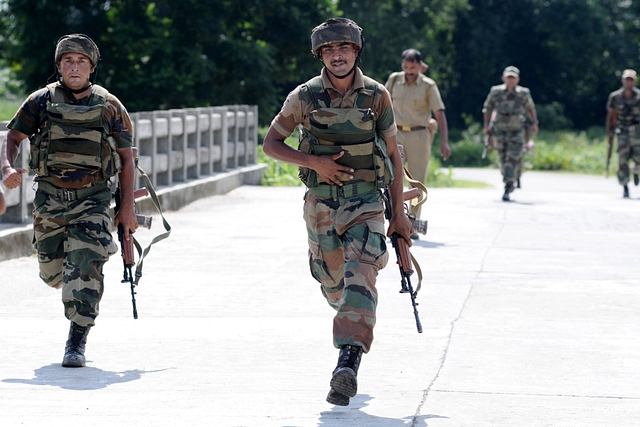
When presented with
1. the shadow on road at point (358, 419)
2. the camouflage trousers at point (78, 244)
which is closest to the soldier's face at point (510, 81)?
the camouflage trousers at point (78, 244)

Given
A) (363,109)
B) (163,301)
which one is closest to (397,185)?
(363,109)

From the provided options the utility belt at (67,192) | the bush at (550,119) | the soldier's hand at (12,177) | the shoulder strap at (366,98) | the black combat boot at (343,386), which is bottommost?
the bush at (550,119)

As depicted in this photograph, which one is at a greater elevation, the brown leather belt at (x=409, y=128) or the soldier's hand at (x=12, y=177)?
the soldier's hand at (x=12, y=177)

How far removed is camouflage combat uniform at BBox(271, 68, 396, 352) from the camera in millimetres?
5684

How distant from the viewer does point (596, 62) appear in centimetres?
5703

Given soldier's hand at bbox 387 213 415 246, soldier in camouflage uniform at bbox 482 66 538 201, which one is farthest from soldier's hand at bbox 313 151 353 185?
soldier in camouflage uniform at bbox 482 66 538 201

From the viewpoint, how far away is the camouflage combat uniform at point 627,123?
63.7 feet

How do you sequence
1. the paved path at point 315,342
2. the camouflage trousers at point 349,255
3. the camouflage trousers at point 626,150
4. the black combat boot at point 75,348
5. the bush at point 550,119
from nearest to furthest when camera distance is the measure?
the paved path at point 315,342 < the camouflage trousers at point 349,255 < the black combat boot at point 75,348 < the camouflage trousers at point 626,150 < the bush at point 550,119

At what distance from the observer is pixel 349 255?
581 centimetres

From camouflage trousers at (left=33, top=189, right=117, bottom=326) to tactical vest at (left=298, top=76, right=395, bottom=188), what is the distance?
4.50ft

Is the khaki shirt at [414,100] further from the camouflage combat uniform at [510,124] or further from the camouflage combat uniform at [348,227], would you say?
the camouflage combat uniform at [348,227]

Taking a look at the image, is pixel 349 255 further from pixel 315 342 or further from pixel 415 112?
pixel 415 112

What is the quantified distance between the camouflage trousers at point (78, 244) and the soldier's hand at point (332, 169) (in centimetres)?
145

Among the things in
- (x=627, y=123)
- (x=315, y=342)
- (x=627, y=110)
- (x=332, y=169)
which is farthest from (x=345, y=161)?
(x=627, y=123)
